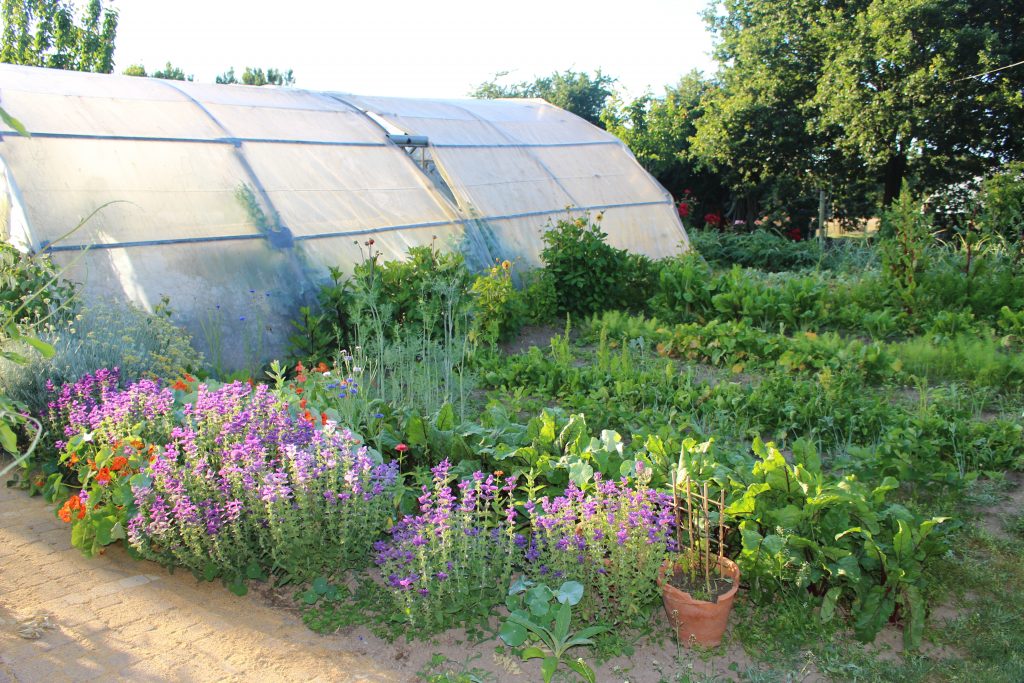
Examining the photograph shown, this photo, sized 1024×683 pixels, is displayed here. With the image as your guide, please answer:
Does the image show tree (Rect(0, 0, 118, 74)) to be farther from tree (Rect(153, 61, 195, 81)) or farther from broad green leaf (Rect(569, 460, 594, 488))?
broad green leaf (Rect(569, 460, 594, 488))

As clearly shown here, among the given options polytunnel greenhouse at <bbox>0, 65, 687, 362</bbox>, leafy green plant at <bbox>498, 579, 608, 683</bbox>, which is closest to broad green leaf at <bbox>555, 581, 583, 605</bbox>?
leafy green plant at <bbox>498, 579, 608, 683</bbox>

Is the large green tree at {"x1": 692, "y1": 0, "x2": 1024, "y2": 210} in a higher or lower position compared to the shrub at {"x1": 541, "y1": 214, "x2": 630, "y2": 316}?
higher

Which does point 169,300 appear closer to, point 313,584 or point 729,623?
point 313,584

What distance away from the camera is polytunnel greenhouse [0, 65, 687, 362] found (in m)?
5.94

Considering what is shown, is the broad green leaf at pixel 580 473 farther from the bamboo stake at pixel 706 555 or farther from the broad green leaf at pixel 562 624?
the broad green leaf at pixel 562 624

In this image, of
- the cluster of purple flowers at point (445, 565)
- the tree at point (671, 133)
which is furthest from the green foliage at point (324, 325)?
the tree at point (671, 133)

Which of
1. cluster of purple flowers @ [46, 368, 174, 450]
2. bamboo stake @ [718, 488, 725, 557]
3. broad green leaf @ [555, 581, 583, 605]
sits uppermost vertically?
cluster of purple flowers @ [46, 368, 174, 450]

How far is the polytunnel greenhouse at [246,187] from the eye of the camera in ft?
19.5

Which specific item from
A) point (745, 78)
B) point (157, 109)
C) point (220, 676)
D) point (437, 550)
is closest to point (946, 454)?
point (437, 550)

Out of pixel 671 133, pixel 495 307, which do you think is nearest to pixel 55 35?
pixel 671 133

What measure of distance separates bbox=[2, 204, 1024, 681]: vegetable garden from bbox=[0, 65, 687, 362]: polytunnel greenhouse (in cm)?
56

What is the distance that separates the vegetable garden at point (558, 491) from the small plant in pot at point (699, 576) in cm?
4

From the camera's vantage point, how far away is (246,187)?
7016 millimetres

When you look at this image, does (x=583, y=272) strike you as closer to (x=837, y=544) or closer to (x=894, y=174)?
(x=837, y=544)
